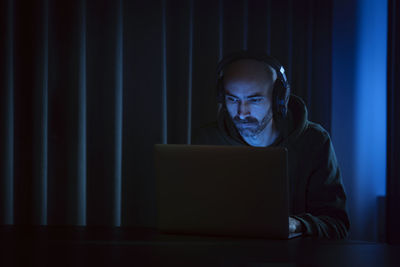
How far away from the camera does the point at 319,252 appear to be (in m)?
1.00

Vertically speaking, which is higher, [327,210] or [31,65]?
[31,65]

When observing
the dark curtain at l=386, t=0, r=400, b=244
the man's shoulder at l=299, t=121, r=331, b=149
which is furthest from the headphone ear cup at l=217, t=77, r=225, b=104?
the dark curtain at l=386, t=0, r=400, b=244

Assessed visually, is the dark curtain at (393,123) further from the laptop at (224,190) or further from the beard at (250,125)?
the laptop at (224,190)

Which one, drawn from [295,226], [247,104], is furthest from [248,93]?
[295,226]

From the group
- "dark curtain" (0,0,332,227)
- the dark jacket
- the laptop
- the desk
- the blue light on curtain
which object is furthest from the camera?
the blue light on curtain

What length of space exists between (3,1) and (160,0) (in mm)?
787

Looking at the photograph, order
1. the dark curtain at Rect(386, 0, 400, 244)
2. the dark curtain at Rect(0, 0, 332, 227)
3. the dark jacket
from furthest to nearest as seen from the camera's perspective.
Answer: the dark curtain at Rect(386, 0, 400, 244) < the dark curtain at Rect(0, 0, 332, 227) < the dark jacket

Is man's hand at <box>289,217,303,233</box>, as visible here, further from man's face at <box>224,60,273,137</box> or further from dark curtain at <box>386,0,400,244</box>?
dark curtain at <box>386,0,400,244</box>

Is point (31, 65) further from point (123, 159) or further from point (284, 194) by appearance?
point (284, 194)

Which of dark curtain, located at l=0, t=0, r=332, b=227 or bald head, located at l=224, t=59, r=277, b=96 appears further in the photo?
dark curtain, located at l=0, t=0, r=332, b=227

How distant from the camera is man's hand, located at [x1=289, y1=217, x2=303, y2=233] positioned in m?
1.22

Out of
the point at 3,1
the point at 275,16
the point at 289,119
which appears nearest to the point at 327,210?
the point at 289,119

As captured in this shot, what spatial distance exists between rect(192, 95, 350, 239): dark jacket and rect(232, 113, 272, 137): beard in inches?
1.4

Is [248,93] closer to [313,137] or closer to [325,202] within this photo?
[313,137]
